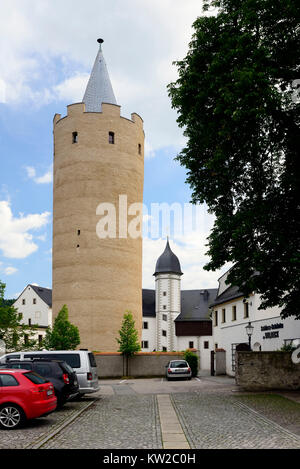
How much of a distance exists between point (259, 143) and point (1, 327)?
26.2 metres

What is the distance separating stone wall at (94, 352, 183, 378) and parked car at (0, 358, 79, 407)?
83.7 ft

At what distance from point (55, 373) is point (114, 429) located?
13.9 ft

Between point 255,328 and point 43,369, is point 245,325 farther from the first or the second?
point 43,369

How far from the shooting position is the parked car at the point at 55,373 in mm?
16156

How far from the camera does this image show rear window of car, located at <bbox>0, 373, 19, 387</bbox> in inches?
500

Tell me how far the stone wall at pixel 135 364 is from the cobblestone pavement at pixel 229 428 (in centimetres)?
2371

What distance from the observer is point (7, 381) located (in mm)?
12781

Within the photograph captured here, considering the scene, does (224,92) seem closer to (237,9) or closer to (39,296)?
(237,9)

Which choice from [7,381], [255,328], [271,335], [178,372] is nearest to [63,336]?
[178,372]

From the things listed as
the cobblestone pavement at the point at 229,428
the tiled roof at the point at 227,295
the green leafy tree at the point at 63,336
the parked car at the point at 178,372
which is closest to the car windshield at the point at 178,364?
the parked car at the point at 178,372

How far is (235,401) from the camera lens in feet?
64.2

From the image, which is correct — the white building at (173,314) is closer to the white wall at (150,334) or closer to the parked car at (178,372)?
the white wall at (150,334)

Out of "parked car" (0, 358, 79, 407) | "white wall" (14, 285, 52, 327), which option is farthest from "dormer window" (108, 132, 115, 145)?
"white wall" (14, 285, 52, 327)

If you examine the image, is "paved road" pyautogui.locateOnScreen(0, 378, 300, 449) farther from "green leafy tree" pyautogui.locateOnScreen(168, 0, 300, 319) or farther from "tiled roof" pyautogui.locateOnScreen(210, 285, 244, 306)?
"tiled roof" pyautogui.locateOnScreen(210, 285, 244, 306)
